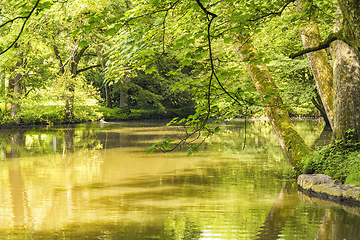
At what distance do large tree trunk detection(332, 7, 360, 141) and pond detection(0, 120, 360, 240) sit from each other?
6.04ft

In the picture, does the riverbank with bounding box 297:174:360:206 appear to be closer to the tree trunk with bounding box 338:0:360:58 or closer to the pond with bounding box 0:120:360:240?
the pond with bounding box 0:120:360:240

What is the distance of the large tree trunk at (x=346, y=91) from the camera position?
349 inches

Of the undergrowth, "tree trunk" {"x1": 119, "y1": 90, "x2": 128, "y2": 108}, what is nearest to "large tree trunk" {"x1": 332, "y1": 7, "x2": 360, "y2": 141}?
the undergrowth

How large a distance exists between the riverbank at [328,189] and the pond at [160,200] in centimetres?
29

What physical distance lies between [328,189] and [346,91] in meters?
2.35

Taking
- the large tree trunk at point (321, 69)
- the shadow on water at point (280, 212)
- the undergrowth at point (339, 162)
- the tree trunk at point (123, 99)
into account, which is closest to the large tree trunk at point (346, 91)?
the undergrowth at point (339, 162)

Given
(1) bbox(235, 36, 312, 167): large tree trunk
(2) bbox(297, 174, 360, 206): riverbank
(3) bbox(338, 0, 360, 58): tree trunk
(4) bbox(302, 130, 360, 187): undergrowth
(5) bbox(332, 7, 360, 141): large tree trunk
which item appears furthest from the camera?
(1) bbox(235, 36, 312, 167): large tree trunk

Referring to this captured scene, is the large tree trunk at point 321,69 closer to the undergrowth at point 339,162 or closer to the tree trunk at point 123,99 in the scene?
the undergrowth at point 339,162

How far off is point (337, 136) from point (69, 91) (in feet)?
68.2

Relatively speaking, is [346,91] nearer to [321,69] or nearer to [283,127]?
[321,69]

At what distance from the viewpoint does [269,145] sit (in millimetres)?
17703

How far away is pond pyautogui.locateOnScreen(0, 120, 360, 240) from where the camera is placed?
593 cm

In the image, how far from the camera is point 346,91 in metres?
8.94

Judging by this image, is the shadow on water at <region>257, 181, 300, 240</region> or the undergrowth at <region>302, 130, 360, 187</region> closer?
the shadow on water at <region>257, 181, 300, 240</region>
